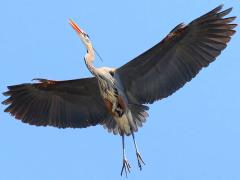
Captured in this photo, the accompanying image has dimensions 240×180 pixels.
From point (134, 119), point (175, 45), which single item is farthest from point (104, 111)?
point (175, 45)

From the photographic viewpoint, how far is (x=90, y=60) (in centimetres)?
1795

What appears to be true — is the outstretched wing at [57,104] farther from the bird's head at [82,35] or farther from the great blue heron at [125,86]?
the bird's head at [82,35]

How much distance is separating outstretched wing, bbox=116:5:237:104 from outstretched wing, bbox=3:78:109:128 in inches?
33.5

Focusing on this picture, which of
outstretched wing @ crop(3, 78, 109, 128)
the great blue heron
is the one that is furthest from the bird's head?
outstretched wing @ crop(3, 78, 109, 128)

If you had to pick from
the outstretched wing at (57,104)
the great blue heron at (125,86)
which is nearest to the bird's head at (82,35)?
the great blue heron at (125,86)

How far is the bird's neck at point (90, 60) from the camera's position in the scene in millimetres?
17750

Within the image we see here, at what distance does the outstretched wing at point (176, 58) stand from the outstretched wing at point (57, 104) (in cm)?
85

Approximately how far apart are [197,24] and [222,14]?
513mm

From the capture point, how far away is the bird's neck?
58.2 ft

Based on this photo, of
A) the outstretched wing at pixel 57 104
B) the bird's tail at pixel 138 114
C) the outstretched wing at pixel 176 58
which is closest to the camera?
the outstretched wing at pixel 176 58

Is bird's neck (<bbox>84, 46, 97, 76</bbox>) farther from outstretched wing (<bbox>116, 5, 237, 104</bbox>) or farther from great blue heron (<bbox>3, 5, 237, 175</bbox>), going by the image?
outstretched wing (<bbox>116, 5, 237, 104</bbox>)

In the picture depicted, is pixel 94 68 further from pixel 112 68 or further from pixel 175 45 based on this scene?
pixel 175 45

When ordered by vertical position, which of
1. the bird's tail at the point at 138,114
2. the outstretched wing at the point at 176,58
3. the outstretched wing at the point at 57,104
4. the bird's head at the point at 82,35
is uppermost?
the bird's head at the point at 82,35

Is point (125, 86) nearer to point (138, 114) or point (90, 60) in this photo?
point (138, 114)
